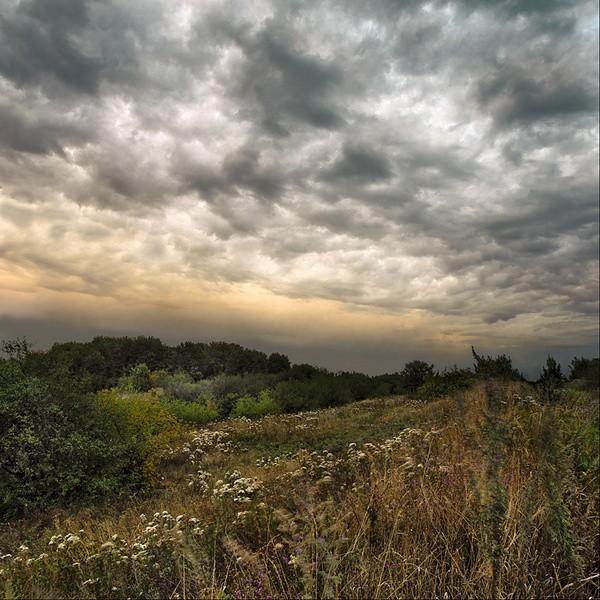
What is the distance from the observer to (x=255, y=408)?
25281 millimetres

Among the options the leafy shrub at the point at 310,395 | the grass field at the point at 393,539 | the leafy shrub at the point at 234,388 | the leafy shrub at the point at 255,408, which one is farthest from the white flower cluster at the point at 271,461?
the leafy shrub at the point at 234,388

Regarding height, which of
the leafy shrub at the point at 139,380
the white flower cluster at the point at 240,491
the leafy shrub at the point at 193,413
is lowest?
the leafy shrub at the point at 193,413

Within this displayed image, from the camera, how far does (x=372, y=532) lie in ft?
14.4

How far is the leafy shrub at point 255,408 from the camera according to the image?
2494 cm

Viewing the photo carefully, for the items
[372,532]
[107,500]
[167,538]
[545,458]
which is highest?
[545,458]

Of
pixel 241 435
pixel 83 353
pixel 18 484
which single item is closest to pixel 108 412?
pixel 18 484

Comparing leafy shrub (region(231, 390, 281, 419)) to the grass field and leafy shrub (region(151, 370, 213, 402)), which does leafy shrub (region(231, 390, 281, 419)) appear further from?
the grass field

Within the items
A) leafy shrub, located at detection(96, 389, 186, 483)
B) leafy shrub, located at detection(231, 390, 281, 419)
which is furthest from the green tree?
leafy shrub, located at detection(96, 389, 186, 483)

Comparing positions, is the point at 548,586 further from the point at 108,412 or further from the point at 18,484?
the point at 108,412

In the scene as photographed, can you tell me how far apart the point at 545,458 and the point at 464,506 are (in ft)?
2.93

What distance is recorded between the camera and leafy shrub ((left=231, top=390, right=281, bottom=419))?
24.9m

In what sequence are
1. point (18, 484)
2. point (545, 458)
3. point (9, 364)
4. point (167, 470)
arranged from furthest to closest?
1. point (167, 470)
2. point (9, 364)
3. point (18, 484)
4. point (545, 458)

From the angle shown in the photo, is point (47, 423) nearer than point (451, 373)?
Yes

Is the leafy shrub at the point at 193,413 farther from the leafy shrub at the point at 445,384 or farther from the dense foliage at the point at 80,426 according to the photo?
the leafy shrub at the point at 445,384
